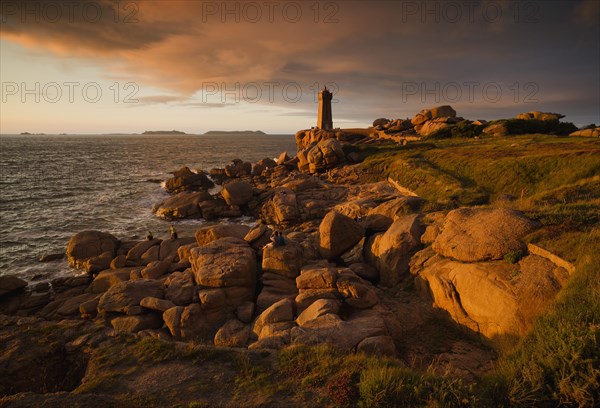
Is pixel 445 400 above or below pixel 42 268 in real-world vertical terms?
above

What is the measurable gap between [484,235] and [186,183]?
48827 millimetres

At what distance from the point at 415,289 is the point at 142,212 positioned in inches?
1445

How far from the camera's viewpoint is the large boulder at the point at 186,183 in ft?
172

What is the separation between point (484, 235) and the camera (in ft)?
42.7

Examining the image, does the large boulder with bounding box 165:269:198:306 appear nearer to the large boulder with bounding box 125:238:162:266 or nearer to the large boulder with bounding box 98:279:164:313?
the large boulder with bounding box 98:279:164:313

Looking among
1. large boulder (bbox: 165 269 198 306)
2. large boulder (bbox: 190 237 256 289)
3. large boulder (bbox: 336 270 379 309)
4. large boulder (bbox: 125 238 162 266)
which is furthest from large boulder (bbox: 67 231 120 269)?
large boulder (bbox: 336 270 379 309)

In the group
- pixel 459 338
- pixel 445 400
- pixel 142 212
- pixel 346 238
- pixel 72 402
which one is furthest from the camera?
pixel 142 212

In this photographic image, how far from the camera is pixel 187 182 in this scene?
52.9m

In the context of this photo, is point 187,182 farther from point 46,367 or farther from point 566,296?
point 566,296

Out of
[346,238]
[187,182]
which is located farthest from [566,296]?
[187,182]

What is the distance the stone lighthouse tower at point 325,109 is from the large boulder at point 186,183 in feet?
160

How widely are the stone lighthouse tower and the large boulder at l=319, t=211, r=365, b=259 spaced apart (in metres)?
77.4

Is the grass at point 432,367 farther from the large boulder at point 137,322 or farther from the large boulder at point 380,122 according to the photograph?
the large boulder at point 380,122

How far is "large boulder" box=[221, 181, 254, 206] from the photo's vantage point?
39281 mm
